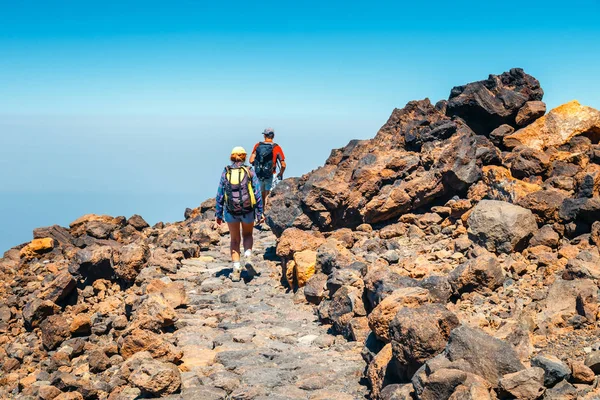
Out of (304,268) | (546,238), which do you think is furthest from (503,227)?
(304,268)

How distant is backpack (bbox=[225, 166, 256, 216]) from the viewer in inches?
576

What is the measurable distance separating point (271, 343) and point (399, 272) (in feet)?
9.89

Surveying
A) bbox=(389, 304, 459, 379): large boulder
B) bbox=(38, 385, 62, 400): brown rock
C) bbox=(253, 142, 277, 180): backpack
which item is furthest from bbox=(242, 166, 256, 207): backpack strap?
bbox=(389, 304, 459, 379): large boulder

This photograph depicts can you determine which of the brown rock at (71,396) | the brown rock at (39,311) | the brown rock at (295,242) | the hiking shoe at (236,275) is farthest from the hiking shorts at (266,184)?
the brown rock at (71,396)

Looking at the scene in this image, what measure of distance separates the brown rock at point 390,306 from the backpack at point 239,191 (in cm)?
631

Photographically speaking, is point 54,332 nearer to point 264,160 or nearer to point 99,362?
point 99,362

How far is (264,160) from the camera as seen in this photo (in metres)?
18.8

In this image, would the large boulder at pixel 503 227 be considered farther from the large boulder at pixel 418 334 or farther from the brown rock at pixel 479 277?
the large boulder at pixel 418 334

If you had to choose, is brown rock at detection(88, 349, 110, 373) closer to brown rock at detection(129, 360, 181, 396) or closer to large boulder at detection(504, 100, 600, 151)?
brown rock at detection(129, 360, 181, 396)

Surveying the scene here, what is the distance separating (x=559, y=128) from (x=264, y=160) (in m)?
8.75

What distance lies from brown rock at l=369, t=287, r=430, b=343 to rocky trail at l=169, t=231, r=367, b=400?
29.6 inches

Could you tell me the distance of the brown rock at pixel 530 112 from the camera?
56.6 ft

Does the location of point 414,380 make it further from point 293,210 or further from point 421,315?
point 293,210

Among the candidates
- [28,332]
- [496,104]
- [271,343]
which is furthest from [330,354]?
[496,104]
